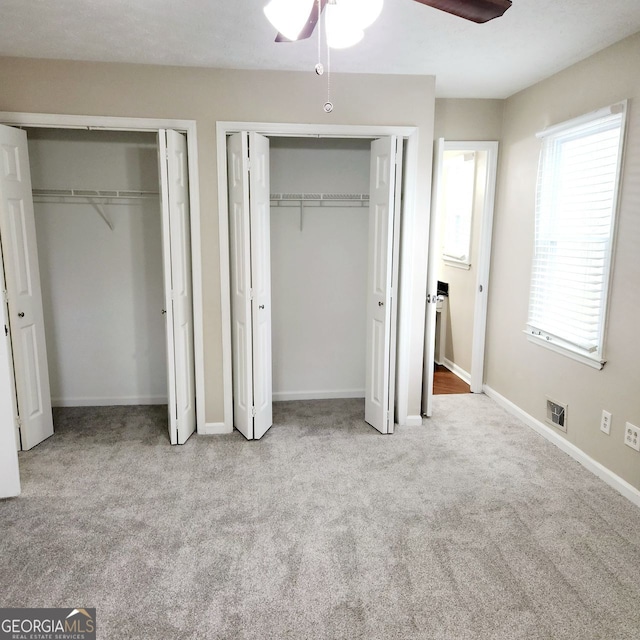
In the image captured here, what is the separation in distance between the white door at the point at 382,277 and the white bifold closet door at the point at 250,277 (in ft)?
2.49

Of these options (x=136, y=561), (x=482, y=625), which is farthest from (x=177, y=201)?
(x=482, y=625)

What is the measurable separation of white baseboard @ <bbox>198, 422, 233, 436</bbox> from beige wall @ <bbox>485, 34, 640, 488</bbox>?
2315 mm

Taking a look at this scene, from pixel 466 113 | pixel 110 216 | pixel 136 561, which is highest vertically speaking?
pixel 466 113

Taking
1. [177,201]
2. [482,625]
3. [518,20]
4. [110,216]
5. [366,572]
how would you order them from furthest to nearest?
[110,216]
[177,201]
[518,20]
[366,572]
[482,625]

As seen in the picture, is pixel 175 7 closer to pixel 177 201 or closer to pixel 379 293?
pixel 177 201

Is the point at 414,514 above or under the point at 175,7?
under

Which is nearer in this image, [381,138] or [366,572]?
[366,572]

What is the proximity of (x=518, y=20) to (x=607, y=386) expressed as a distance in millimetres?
2098

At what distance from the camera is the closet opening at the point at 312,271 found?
3459 mm

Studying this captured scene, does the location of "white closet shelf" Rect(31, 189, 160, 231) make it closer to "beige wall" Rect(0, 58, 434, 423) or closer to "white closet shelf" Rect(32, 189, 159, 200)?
"white closet shelf" Rect(32, 189, 159, 200)

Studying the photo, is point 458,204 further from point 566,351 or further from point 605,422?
point 605,422

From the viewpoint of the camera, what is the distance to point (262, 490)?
2.93 metres

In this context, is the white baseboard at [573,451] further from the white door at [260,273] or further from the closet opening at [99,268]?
the closet opening at [99,268]

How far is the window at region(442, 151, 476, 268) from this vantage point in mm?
4902
